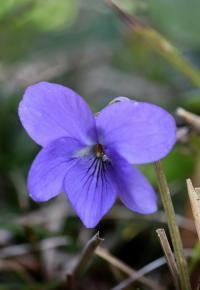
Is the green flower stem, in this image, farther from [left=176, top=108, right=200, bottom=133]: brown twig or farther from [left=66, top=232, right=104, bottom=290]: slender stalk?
[left=66, top=232, right=104, bottom=290]: slender stalk

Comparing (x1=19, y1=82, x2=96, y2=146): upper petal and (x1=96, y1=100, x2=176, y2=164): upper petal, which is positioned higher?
(x1=19, y1=82, x2=96, y2=146): upper petal

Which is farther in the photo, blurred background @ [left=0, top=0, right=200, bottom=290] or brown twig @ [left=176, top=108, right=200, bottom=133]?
blurred background @ [left=0, top=0, right=200, bottom=290]

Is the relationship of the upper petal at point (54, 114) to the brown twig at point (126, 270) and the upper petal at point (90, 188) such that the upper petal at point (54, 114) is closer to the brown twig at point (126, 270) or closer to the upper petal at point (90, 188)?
the upper petal at point (90, 188)

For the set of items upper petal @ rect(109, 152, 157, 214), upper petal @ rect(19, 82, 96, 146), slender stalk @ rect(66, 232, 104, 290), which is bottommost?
slender stalk @ rect(66, 232, 104, 290)

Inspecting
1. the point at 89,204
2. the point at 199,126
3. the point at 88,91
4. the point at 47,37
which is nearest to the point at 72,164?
the point at 89,204

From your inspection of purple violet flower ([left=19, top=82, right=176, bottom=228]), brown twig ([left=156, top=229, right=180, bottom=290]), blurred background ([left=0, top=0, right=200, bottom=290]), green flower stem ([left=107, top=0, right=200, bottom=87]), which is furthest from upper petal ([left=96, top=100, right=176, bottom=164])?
green flower stem ([left=107, top=0, right=200, bottom=87])

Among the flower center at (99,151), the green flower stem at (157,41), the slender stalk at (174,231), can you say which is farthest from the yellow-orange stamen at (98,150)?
the green flower stem at (157,41)

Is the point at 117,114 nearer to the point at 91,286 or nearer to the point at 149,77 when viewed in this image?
the point at 91,286
